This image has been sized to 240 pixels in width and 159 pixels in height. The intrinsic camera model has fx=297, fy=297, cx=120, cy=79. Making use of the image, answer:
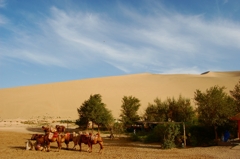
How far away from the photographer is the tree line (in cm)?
2123

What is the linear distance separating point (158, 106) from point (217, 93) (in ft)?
29.7

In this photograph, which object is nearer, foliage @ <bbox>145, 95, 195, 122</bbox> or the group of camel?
the group of camel

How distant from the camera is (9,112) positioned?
6216 centimetres

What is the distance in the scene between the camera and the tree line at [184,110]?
836 inches

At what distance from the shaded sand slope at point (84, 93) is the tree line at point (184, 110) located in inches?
846

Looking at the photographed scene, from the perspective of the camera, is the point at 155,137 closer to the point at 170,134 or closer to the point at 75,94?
the point at 170,134

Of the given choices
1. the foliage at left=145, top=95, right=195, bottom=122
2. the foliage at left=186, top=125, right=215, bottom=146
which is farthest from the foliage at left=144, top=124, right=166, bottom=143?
the foliage at left=145, top=95, right=195, bottom=122

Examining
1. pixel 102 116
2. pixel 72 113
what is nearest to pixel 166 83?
pixel 72 113

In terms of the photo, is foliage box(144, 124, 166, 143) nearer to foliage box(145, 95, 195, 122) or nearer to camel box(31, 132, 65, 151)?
foliage box(145, 95, 195, 122)

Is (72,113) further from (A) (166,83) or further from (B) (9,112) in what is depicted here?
(A) (166,83)

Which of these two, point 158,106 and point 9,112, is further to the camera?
point 9,112

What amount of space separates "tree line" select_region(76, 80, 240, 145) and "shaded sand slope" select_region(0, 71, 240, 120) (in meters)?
21.5

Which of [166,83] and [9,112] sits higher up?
[166,83]

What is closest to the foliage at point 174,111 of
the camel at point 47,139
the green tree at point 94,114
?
the green tree at point 94,114
